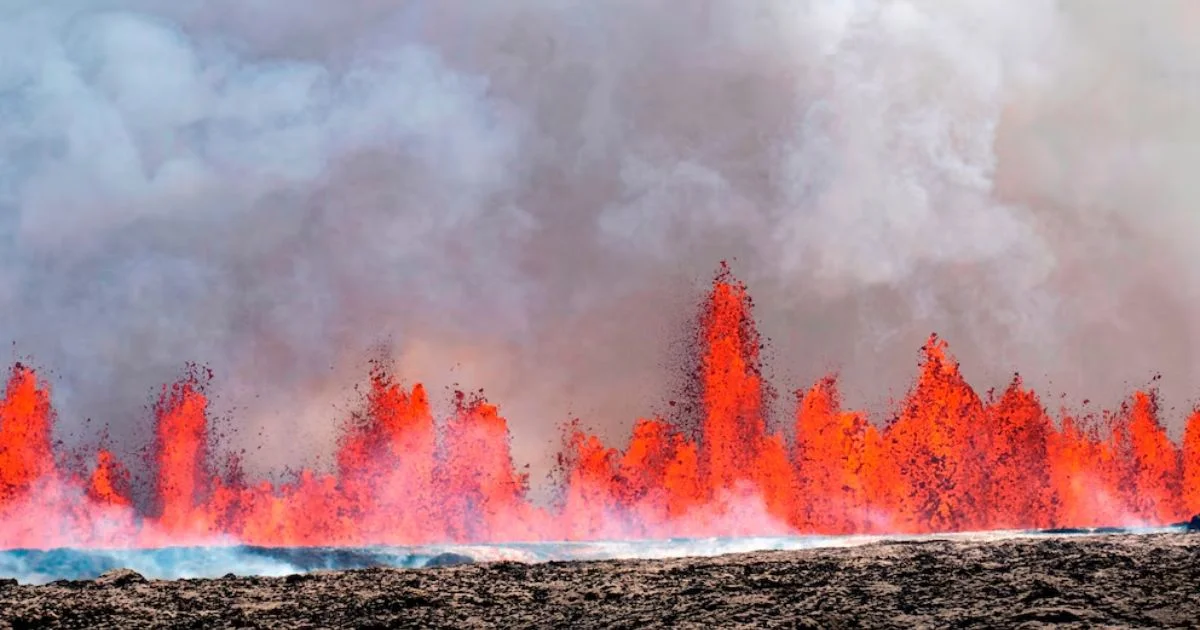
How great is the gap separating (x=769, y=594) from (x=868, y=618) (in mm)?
1743

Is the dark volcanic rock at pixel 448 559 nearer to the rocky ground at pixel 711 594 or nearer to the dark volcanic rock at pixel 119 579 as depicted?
the rocky ground at pixel 711 594

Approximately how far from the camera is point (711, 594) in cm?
1548

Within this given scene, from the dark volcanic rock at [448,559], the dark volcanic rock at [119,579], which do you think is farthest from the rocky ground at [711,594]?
the dark volcanic rock at [448,559]

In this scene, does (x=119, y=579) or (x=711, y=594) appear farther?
(x=119, y=579)

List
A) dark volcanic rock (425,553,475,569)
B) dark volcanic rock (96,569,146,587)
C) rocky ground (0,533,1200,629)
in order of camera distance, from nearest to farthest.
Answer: rocky ground (0,533,1200,629), dark volcanic rock (96,569,146,587), dark volcanic rock (425,553,475,569)

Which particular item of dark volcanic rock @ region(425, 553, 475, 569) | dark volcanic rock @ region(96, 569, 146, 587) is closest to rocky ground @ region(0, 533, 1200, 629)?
dark volcanic rock @ region(96, 569, 146, 587)

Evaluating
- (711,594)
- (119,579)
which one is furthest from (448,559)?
(711,594)

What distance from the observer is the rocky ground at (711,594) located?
13.8 meters

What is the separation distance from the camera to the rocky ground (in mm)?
13812

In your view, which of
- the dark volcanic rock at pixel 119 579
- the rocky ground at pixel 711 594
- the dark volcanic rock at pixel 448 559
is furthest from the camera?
the dark volcanic rock at pixel 448 559

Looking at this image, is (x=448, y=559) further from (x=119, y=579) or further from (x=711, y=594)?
(x=711, y=594)

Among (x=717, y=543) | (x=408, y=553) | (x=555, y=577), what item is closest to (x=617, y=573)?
(x=555, y=577)

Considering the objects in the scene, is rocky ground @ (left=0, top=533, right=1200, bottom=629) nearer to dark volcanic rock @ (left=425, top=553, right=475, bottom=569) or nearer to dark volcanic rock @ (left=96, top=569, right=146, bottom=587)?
dark volcanic rock @ (left=96, top=569, right=146, bottom=587)

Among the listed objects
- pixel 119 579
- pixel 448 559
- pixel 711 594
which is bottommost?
pixel 711 594
